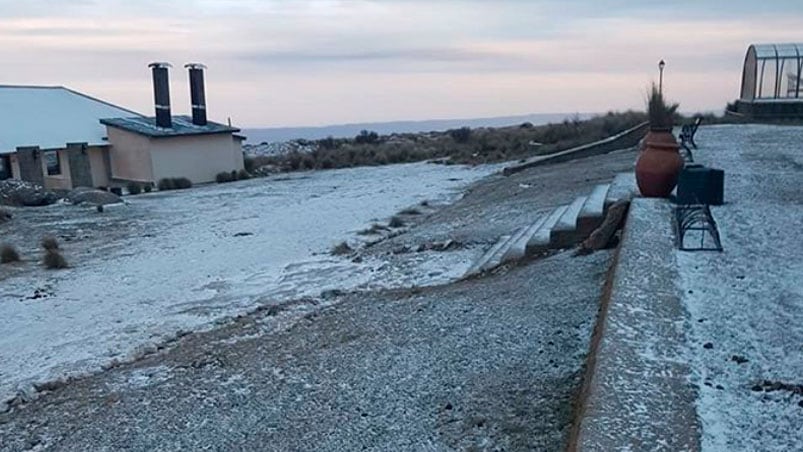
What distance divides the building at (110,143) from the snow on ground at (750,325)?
27.2 metres

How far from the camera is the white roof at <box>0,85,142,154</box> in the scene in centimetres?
2970

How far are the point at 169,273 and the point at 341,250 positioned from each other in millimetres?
2620

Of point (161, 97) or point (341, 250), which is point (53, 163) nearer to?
point (161, 97)

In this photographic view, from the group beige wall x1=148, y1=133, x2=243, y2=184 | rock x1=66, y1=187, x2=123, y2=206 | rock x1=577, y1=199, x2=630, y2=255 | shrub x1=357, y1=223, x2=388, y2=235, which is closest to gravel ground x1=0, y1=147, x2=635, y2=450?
rock x1=577, y1=199, x2=630, y2=255

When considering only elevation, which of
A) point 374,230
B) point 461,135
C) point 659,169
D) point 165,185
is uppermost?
point 659,169

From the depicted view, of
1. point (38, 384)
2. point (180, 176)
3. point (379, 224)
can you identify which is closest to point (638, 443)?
point (38, 384)

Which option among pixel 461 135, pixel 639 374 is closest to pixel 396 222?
pixel 639 374

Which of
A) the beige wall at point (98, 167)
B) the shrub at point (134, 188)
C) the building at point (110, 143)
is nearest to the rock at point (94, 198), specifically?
the shrub at point (134, 188)

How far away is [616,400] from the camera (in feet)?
9.11

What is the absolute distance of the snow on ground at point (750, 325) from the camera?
2.64m

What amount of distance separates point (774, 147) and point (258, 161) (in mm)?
28589

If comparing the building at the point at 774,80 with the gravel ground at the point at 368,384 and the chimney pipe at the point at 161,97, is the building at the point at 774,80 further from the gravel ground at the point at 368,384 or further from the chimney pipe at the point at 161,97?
the chimney pipe at the point at 161,97

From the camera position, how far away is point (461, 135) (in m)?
44.5

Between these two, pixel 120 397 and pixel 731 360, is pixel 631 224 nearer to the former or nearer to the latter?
pixel 731 360
